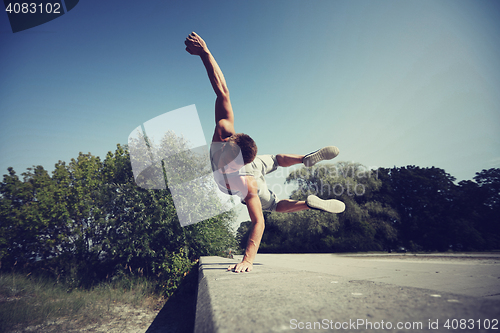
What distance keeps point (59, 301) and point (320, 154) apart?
24.2ft

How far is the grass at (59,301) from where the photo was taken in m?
4.35

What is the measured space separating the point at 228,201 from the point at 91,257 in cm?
550

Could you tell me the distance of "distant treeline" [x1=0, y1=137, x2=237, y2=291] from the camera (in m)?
6.38

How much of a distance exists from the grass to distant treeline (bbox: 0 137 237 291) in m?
0.42

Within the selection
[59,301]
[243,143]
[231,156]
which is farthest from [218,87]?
[59,301]

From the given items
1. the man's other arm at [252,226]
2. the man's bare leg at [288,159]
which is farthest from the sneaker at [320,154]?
the man's other arm at [252,226]

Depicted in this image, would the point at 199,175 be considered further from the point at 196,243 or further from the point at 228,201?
the point at 196,243

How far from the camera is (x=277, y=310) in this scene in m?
0.85

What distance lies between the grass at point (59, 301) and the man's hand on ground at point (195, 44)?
5546 millimetres

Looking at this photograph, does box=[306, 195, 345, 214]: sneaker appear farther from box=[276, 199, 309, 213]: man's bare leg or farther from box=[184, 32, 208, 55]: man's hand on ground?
box=[184, 32, 208, 55]: man's hand on ground

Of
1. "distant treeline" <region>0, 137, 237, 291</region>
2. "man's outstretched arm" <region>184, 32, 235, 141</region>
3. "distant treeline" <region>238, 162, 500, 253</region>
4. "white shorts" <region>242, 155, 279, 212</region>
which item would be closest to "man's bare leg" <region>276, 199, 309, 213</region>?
"white shorts" <region>242, 155, 279, 212</region>

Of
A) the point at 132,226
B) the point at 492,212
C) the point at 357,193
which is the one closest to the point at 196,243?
the point at 132,226

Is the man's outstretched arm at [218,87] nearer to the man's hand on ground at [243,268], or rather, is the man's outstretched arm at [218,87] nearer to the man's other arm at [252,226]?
the man's other arm at [252,226]

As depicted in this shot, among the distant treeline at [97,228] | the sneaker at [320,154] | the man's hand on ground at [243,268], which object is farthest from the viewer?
the distant treeline at [97,228]
